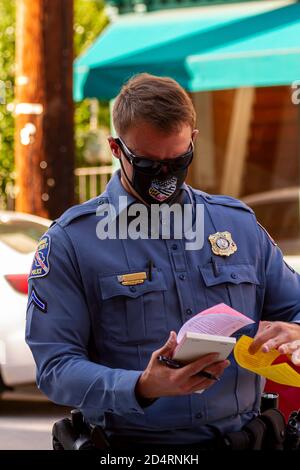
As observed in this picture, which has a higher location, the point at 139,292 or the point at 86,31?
the point at 86,31

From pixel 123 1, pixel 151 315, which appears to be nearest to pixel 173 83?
pixel 151 315

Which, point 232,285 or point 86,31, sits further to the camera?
point 86,31

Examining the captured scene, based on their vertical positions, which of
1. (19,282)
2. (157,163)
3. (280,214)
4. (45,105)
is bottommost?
(280,214)

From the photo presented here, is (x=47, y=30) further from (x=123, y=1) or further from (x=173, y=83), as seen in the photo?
(x=173, y=83)

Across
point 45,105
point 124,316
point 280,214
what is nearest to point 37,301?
point 124,316

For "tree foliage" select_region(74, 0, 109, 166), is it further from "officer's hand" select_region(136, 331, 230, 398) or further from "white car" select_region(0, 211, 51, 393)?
"officer's hand" select_region(136, 331, 230, 398)

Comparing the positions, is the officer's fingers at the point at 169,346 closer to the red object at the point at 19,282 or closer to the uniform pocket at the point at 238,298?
the uniform pocket at the point at 238,298

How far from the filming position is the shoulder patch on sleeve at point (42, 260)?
8.94 feet

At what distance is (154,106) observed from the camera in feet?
8.82

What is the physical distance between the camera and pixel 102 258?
2.73 m

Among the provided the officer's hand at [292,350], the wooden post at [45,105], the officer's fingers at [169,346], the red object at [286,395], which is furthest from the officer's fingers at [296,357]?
the wooden post at [45,105]

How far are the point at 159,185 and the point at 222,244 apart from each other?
23cm

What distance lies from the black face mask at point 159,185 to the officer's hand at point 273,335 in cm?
40

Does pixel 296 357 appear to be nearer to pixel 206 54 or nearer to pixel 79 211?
pixel 79 211
